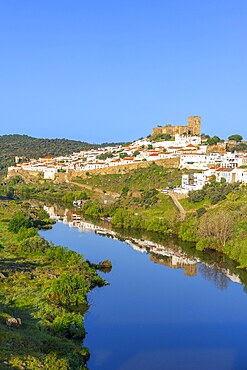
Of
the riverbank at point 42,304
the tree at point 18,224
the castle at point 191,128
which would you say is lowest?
the riverbank at point 42,304

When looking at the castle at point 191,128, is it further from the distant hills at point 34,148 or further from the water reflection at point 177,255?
the water reflection at point 177,255

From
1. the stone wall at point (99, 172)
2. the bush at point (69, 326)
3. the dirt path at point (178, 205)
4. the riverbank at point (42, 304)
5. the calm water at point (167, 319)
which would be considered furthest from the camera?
the stone wall at point (99, 172)

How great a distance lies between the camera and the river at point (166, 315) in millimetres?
16828

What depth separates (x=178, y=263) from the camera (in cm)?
3000

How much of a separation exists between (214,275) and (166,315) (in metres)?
7.08

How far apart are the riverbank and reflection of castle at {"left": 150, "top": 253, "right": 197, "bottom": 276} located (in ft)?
17.0

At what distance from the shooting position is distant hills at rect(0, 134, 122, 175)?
102375 mm

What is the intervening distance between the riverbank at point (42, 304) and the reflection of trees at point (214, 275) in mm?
6133

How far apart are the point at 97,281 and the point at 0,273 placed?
15.9 feet

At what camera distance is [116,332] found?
18844 mm

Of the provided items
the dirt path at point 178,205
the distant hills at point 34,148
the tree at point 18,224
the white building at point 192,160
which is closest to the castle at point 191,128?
the white building at point 192,160

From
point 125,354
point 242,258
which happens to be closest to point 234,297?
point 242,258

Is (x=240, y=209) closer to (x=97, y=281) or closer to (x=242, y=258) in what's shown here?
(x=242, y=258)

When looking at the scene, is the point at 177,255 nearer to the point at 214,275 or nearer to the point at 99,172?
the point at 214,275
